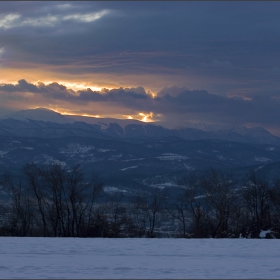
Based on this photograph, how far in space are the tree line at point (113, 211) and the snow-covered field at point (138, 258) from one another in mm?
14572

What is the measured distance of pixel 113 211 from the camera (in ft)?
Answer: 148

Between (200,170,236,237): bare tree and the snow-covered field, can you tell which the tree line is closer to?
(200,170,236,237): bare tree

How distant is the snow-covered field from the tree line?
1457cm

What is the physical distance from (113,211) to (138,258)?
2810 cm

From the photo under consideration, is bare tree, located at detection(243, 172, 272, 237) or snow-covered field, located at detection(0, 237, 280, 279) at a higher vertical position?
snow-covered field, located at detection(0, 237, 280, 279)

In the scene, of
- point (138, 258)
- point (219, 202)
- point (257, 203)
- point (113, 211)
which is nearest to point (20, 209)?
point (113, 211)

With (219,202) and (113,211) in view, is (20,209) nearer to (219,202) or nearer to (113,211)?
(113,211)

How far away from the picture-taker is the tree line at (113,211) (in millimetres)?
38094

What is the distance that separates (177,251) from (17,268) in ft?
21.0

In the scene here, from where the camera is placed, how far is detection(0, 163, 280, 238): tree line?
3809 cm

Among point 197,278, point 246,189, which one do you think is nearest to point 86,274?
point 197,278

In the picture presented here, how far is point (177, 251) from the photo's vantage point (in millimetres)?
19000

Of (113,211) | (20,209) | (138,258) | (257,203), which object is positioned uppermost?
(138,258)

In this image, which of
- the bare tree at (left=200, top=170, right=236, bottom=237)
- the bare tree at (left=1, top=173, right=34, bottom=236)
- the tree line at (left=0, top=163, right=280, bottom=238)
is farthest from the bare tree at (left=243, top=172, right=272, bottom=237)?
the bare tree at (left=1, top=173, right=34, bottom=236)
